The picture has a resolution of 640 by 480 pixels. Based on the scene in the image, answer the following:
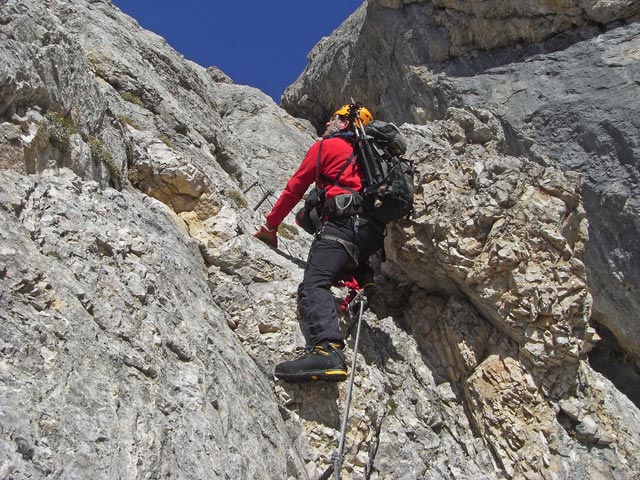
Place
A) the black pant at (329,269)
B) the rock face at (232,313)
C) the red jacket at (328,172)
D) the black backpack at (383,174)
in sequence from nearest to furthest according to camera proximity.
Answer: the rock face at (232,313) → the black pant at (329,269) → the black backpack at (383,174) → the red jacket at (328,172)

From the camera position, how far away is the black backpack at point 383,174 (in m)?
9.26

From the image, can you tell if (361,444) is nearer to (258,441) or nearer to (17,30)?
(258,441)

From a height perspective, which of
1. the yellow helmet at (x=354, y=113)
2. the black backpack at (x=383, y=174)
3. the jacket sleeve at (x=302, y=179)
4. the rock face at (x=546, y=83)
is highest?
the rock face at (x=546, y=83)

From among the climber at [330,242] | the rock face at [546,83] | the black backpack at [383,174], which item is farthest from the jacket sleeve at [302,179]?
the rock face at [546,83]

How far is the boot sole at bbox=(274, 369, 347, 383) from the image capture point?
25.1 ft

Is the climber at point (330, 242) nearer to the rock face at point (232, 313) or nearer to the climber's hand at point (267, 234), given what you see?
the climber's hand at point (267, 234)

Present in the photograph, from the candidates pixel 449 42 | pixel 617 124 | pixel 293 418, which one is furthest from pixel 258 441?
pixel 449 42

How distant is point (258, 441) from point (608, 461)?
5.58 metres

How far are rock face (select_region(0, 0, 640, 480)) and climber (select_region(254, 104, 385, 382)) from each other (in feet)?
1.31

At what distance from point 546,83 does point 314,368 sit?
14.1 m

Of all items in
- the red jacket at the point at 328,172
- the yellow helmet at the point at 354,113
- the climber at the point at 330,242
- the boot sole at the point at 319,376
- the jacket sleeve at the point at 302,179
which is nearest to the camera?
the boot sole at the point at 319,376

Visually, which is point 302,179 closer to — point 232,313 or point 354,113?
point 354,113

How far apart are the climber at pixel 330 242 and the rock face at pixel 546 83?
8372 mm

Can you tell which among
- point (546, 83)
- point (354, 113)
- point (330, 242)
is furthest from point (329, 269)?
point (546, 83)
